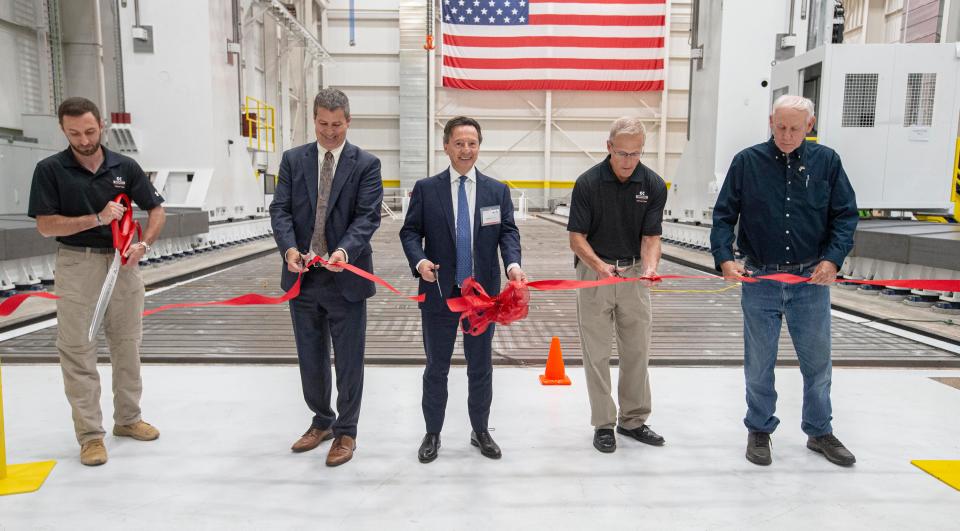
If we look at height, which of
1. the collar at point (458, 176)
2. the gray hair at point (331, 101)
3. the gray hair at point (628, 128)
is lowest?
the collar at point (458, 176)

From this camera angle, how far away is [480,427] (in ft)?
9.97

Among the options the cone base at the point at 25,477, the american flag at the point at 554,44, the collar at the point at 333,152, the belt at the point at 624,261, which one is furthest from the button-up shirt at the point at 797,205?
the american flag at the point at 554,44

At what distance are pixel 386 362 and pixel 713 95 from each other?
9.35m

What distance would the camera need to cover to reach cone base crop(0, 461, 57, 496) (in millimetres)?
2606

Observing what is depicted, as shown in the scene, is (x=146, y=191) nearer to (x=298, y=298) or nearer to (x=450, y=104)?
(x=298, y=298)

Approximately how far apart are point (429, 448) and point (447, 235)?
3.37 ft

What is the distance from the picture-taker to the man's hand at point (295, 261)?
278 cm

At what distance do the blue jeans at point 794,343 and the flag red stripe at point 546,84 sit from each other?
21.5 meters

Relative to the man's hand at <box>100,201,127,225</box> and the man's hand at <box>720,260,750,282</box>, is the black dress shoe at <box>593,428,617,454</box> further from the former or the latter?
the man's hand at <box>100,201,127,225</box>

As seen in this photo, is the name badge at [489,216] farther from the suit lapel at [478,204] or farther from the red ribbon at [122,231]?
the red ribbon at [122,231]

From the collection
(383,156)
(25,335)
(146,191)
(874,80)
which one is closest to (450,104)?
(383,156)

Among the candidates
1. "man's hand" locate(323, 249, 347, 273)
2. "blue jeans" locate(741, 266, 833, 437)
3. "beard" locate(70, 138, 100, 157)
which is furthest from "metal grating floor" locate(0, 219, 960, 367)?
"beard" locate(70, 138, 100, 157)

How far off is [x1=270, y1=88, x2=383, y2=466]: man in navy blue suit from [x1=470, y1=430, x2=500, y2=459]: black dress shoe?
24.3 inches

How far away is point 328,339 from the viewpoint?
306 centimetres
